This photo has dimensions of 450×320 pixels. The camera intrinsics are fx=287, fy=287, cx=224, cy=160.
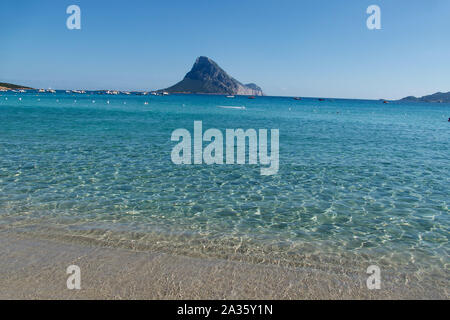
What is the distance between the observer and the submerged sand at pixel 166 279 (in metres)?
6.57

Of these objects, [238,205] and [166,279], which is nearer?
[166,279]

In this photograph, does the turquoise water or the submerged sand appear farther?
the turquoise water

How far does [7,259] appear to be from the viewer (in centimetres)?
763

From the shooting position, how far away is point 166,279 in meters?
7.05

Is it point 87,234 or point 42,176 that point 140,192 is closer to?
point 87,234

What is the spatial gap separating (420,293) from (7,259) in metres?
10.5

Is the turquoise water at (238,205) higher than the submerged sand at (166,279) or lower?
higher

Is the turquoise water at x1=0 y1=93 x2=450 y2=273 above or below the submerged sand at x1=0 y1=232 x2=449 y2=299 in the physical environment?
above

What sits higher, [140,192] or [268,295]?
[140,192]

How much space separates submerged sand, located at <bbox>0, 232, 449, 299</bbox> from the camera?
6.57 metres

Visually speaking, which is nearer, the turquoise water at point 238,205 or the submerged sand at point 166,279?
the submerged sand at point 166,279

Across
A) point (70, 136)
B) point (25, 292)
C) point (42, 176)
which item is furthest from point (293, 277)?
point (70, 136)

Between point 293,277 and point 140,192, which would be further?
point 140,192

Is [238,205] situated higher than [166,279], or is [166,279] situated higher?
[238,205]
